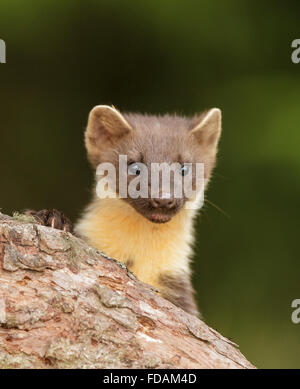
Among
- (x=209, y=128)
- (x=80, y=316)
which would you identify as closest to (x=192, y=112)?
(x=209, y=128)

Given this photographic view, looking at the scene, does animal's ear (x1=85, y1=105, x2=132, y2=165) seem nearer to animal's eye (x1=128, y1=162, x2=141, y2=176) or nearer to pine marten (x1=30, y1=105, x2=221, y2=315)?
pine marten (x1=30, y1=105, x2=221, y2=315)

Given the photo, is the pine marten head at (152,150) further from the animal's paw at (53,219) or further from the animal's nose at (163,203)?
the animal's paw at (53,219)

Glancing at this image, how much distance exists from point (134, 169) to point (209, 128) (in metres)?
0.78

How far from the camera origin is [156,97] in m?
6.36

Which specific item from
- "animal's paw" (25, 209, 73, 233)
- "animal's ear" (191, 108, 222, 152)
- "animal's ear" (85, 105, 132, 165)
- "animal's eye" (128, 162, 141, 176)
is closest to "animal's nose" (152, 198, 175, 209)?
"animal's eye" (128, 162, 141, 176)

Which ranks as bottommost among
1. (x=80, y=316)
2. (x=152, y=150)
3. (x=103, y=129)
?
(x=80, y=316)

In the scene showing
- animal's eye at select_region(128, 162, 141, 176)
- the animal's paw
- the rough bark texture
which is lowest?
the rough bark texture

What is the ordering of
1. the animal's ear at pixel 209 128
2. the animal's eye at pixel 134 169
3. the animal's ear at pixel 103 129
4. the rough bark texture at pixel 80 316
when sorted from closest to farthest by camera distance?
the rough bark texture at pixel 80 316, the animal's eye at pixel 134 169, the animal's ear at pixel 103 129, the animal's ear at pixel 209 128

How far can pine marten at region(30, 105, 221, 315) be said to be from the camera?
4211 millimetres

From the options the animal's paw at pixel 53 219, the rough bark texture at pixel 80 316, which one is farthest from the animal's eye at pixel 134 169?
the rough bark texture at pixel 80 316

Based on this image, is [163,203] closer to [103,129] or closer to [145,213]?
[145,213]

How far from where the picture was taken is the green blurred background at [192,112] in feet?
19.4

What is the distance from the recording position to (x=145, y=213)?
4.05m

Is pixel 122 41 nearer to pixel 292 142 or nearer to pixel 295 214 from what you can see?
pixel 292 142
